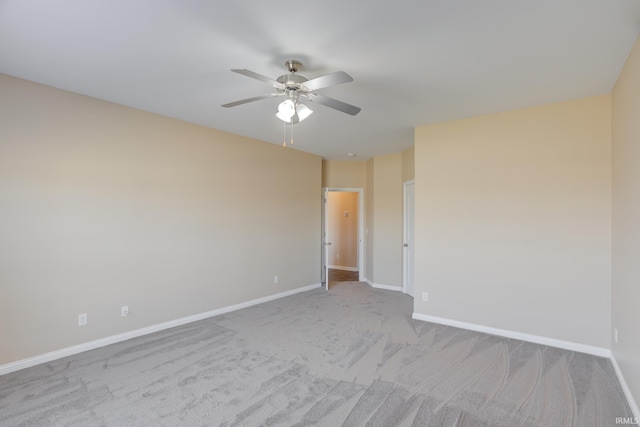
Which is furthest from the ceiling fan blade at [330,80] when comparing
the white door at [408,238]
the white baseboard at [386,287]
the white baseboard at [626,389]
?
the white baseboard at [386,287]

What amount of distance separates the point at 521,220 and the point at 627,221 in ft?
3.39

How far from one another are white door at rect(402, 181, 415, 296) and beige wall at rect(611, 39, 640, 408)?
2838mm

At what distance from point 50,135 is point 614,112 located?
559 centimetres

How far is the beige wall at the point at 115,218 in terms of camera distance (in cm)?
282

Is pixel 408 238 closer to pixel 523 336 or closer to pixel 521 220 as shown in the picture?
pixel 521 220

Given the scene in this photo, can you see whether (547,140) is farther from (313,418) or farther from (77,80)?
(77,80)

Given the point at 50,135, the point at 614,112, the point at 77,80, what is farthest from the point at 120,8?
the point at 614,112

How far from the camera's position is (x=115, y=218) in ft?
11.2

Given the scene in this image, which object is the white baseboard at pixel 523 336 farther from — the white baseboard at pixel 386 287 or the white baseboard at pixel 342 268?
the white baseboard at pixel 342 268

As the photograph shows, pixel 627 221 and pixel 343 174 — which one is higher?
pixel 343 174

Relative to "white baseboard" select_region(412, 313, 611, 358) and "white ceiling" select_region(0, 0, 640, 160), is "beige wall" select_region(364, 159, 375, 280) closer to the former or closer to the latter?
"white baseboard" select_region(412, 313, 611, 358)

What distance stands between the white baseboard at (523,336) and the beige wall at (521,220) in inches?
2.0

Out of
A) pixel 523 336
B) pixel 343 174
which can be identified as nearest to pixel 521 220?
pixel 523 336

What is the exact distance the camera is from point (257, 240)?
5004 millimetres
